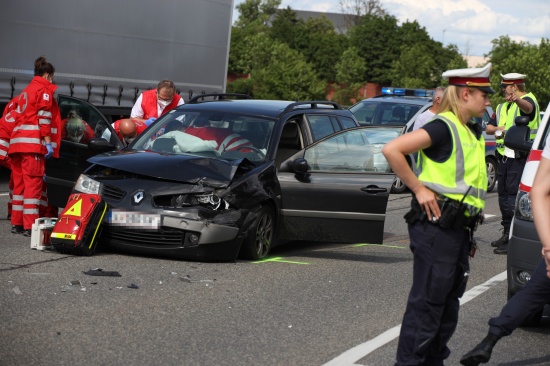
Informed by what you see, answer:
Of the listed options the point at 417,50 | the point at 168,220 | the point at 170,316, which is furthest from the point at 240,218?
the point at 417,50

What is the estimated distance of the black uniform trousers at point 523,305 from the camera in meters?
6.34

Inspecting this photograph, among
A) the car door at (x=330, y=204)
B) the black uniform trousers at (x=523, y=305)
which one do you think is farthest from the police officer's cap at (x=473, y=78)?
the car door at (x=330, y=204)

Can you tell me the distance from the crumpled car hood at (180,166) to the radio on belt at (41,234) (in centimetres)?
74

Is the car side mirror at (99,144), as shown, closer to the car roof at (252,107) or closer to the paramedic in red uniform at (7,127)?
the paramedic in red uniform at (7,127)

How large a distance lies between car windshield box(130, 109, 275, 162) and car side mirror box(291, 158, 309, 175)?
0.36 metres

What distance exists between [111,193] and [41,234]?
76cm

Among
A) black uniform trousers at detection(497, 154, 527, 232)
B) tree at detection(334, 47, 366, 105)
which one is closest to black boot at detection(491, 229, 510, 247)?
black uniform trousers at detection(497, 154, 527, 232)

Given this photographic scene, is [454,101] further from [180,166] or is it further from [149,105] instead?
[149,105]

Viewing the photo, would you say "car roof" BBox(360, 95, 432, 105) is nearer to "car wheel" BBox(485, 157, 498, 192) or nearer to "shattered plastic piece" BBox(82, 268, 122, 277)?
"car wheel" BBox(485, 157, 498, 192)

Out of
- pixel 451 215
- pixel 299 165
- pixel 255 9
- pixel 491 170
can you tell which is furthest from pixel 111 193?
pixel 255 9

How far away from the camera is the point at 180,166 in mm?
10055

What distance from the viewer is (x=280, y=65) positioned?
9044 centimetres

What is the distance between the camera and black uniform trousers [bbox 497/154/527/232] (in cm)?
1205

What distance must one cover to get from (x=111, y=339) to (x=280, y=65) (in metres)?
84.4
